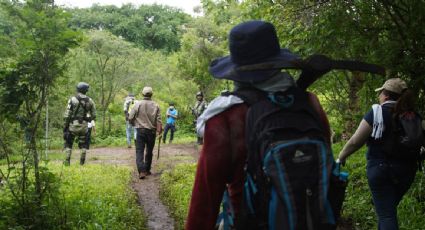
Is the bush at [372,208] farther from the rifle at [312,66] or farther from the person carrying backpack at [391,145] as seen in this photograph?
the rifle at [312,66]

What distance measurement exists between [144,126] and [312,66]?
25.8 feet

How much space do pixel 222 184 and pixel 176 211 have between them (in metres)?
4.79

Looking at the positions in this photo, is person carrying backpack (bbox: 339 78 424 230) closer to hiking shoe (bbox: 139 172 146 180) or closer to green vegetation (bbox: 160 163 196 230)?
green vegetation (bbox: 160 163 196 230)

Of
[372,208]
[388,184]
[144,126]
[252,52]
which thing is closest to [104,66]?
[144,126]

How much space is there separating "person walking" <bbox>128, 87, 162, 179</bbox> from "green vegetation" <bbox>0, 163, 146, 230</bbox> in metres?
0.89

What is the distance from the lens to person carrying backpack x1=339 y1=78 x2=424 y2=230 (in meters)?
4.37

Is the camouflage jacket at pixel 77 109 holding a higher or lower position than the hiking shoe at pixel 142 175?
higher

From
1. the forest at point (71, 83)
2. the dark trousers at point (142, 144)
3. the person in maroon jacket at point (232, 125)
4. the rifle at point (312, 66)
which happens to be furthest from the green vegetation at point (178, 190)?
the rifle at point (312, 66)

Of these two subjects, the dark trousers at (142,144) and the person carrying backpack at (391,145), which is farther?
the dark trousers at (142,144)

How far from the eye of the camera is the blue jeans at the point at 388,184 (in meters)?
4.43

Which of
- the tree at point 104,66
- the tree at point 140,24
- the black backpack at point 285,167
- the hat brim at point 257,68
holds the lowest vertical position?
the black backpack at point 285,167

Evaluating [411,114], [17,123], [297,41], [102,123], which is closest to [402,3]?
[411,114]

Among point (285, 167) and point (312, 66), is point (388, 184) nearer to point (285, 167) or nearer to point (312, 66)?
point (312, 66)

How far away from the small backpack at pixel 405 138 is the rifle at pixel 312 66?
89.7 inches
